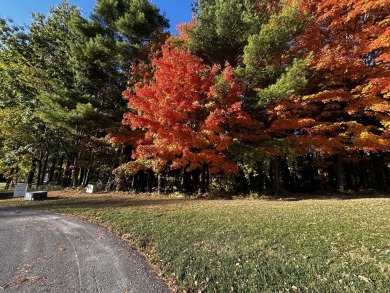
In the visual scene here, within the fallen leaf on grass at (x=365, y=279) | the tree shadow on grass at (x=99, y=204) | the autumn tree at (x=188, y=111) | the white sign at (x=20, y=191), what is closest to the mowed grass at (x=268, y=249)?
the fallen leaf on grass at (x=365, y=279)

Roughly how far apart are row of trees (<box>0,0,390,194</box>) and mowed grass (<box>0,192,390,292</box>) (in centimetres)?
601

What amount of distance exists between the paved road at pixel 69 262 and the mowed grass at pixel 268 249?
1.51 feet

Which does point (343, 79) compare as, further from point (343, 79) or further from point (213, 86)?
point (213, 86)

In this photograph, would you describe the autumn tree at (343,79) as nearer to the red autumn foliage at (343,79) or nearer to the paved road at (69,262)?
the red autumn foliage at (343,79)

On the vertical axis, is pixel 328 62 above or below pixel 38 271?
above

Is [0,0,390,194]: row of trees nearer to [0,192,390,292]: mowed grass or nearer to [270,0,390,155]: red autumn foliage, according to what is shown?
[270,0,390,155]: red autumn foliage

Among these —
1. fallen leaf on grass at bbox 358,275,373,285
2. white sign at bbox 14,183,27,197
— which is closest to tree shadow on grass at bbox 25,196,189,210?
white sign at bbox 14,183,27,197

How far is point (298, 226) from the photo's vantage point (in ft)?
22.2

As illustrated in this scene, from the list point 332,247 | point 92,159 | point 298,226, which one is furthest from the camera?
point 92,159

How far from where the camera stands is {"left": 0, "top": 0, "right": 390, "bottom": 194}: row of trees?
13.3 meters

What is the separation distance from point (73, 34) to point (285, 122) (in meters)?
19.0

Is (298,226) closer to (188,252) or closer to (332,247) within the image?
(332,247)

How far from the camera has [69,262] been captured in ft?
16.3

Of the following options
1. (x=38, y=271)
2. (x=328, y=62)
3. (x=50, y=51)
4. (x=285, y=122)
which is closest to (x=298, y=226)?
(x=38, y=271)
